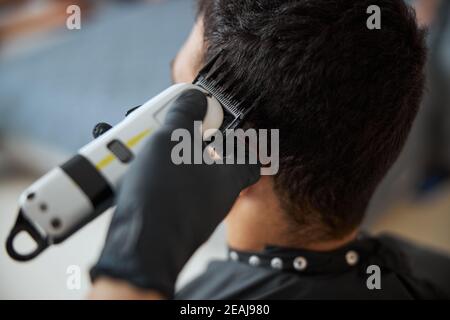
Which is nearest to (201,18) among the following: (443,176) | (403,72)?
(403,72)

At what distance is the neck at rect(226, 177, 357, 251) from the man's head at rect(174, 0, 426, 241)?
0.03 m

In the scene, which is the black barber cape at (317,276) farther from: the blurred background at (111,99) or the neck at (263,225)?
the blurred background at (111,99)

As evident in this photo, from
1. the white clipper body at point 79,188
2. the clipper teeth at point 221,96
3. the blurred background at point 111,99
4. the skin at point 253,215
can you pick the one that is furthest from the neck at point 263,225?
the blurred background at point 111,99

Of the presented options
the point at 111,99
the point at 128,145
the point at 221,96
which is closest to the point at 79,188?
the point at 128,145

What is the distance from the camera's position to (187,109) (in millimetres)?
472

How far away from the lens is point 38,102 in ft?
5.61

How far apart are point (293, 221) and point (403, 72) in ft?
0.80

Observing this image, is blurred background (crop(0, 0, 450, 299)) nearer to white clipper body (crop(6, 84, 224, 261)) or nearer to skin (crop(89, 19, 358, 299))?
skin (crop(89, 19, 358, 299))

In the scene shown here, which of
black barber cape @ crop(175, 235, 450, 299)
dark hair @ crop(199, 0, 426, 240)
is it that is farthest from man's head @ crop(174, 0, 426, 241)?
black barber cape @ crop(175, 235, 450, 299)

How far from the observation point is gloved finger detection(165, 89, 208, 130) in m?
0.45

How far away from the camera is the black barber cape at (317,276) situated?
27.7 inches

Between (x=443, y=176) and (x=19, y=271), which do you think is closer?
(x=19, y=271)

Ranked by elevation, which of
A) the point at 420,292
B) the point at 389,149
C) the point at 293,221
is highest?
the point at 389,149
